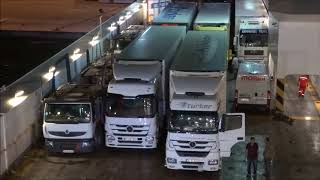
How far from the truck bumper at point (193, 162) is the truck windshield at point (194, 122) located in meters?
0.78

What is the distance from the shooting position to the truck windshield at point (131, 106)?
20.0 meters

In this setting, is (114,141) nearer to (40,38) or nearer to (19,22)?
(40,38)

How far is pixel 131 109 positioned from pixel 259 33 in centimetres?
1501

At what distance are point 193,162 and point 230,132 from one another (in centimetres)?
153

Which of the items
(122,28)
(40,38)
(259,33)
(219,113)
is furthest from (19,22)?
(219,113)

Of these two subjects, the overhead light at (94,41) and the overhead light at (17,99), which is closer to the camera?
the overhead light at (17,99)

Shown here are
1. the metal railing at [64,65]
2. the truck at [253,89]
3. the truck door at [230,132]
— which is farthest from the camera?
the truck at [253,89]

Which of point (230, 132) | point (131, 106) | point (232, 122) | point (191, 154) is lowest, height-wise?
point (191, 154)

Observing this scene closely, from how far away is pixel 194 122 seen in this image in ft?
60.8

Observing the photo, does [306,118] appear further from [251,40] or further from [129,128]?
[129,128]

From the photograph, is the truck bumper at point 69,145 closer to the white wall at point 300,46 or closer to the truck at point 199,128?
the truck at point 199,128


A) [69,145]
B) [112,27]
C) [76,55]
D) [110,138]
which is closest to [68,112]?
[69,145]

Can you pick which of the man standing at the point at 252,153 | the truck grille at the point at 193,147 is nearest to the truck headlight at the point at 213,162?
the truck grille at the point at 193,147

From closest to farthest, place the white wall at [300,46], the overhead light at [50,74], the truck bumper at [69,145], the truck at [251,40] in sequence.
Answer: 1. the truck bumper at [69,145]
2. the white wall at [300,46]
3. the overhead light at [50,74]
4. the truck at [251,40]
